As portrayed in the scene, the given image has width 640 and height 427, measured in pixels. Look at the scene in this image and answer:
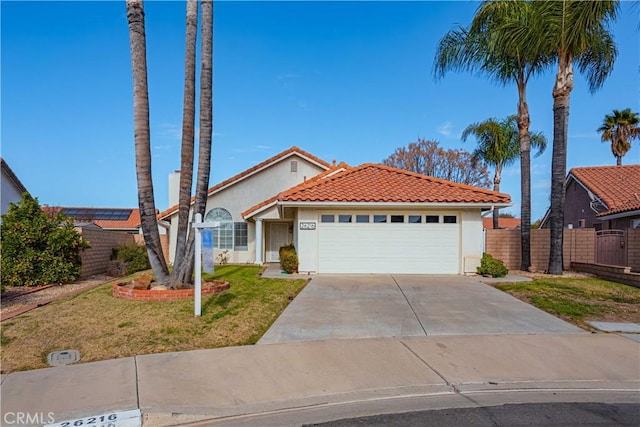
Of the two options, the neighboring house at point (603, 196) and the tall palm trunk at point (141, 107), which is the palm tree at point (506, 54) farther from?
the tall palm trunk at point (141, 107)

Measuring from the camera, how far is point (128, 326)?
7719mm

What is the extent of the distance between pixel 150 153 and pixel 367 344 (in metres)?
7.22

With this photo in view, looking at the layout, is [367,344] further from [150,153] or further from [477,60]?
[477,60]

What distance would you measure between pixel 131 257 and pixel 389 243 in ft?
34.1

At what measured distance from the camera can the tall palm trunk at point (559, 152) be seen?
568 inches

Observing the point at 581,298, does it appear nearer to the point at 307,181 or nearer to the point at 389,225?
the point at 389,225

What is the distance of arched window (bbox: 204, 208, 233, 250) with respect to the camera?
2106 cm

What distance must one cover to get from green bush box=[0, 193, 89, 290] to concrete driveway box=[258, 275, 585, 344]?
302 inches

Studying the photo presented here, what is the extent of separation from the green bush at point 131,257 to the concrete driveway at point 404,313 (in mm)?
8281

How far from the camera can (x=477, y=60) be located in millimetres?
16578

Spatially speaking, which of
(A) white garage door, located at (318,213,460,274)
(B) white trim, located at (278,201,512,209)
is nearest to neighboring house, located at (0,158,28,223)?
(B) white trim, located at (278,201,512,209)

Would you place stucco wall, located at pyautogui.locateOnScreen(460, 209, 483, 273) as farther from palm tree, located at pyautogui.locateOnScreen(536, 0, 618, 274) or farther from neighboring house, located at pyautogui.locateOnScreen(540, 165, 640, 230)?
neighboring house, located at pyautogui.locateOnScreen(540, 165, 640, 230)

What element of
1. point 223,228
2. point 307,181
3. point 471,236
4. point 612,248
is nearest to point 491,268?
point 471,236

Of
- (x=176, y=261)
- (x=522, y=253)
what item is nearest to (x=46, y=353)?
(x=176, y=261)
